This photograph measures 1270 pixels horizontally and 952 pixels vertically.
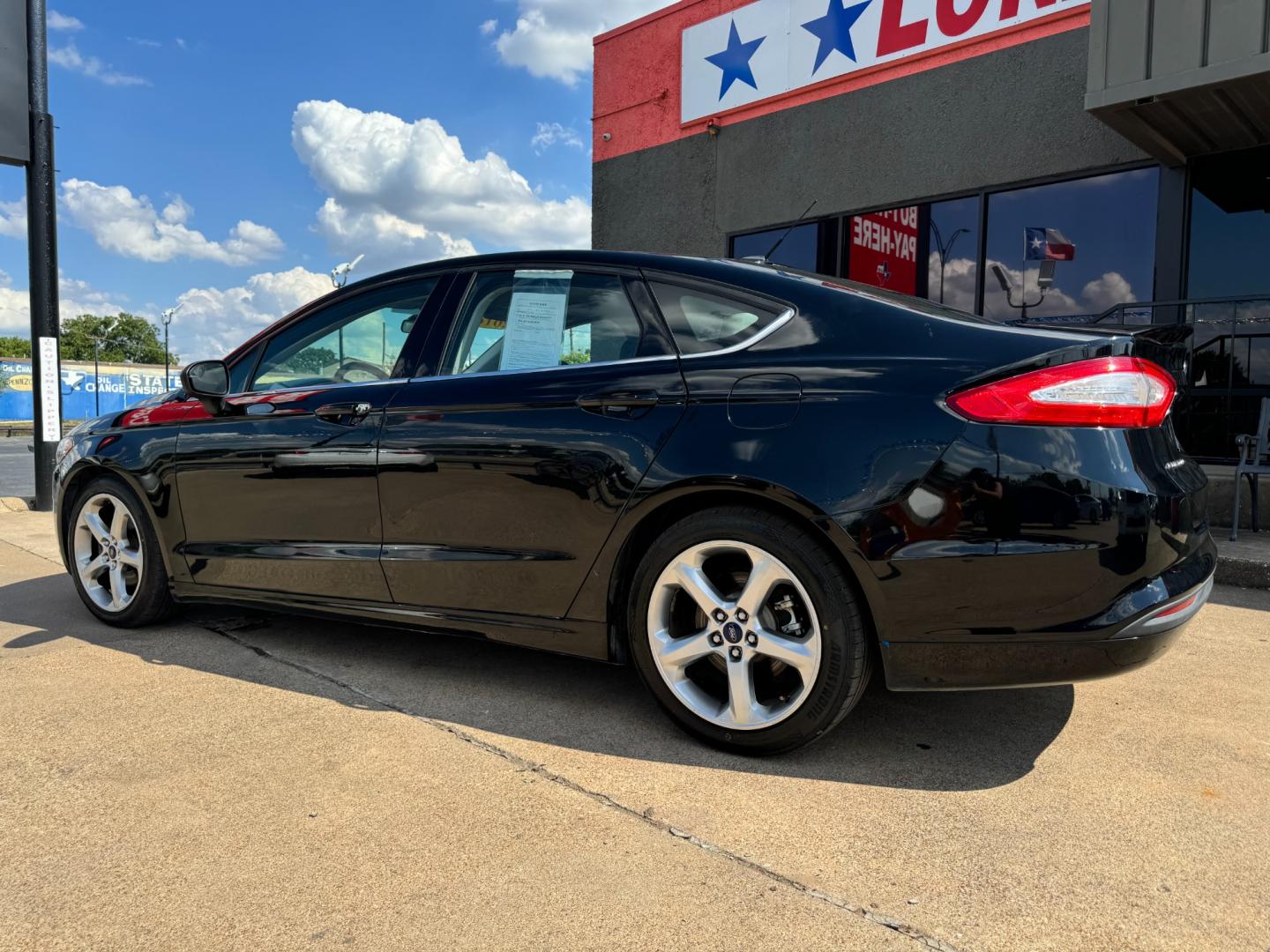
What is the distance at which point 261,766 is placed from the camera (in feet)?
8.14

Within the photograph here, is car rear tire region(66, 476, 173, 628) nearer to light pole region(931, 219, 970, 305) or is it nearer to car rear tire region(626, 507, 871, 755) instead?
car rear tire region(626, 507, 871, 755)

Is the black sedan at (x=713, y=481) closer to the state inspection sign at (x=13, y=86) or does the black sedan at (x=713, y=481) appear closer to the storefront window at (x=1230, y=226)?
the storefront window at (x=1230, y=226)

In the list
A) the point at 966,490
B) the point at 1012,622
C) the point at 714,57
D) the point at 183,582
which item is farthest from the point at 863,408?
the point at 714,57

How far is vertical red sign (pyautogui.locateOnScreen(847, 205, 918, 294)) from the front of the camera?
29.8 ft

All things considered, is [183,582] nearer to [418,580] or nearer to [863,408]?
[418,580]

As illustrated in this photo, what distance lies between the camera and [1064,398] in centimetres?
218

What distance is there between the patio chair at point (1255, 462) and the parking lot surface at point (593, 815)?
263 cm

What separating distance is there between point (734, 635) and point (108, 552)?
2.97 metres

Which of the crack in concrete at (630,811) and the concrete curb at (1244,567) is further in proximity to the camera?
the concrete curb at (1244,567)

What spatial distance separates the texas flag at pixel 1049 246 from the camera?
7.96 metres

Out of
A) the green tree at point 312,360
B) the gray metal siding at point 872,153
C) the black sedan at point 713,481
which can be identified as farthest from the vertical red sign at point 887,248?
the black sedan at point 713,481

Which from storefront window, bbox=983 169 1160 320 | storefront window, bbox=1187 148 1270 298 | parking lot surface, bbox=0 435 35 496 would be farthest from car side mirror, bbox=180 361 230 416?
parking lot surface, bbox=0 435 35 496

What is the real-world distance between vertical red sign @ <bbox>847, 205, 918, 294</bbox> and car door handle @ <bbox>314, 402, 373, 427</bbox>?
6.83 metres

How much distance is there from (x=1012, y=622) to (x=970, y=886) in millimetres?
626
